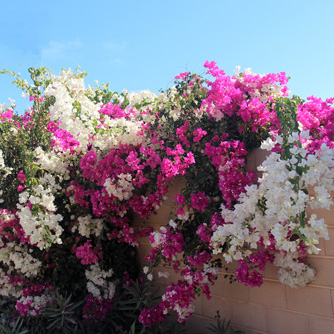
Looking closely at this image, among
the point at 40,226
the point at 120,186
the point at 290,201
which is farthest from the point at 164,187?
the point at 290,201

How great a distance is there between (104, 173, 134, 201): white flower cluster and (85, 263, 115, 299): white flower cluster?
2.91ft

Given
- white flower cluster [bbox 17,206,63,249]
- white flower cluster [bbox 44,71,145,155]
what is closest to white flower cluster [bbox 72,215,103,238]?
white flower cluster [bbox 17,206,63,249]

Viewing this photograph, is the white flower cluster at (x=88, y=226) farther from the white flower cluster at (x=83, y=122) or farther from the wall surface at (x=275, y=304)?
the wall surface at (x=275, y=304)

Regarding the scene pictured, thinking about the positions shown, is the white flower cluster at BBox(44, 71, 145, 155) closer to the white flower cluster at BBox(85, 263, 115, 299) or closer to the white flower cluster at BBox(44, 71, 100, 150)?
the white flower cluster at BBox(44, 71, 100, 150)

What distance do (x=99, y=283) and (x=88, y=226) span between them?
576 millimetres

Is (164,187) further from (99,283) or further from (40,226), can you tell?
(99,283)

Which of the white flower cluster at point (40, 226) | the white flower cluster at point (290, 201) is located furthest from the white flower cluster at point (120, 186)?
the white flower cluster at point (290, 201)

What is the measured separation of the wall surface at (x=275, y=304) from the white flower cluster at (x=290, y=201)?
1.95 feet

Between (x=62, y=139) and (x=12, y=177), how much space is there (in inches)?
27.9

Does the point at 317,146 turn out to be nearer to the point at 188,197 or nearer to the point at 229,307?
the point at 188,197

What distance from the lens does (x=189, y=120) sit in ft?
10.3

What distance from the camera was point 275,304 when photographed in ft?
9.27

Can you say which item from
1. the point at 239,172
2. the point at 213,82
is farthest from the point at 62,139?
the point at 239,172

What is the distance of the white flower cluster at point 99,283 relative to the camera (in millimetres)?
3611
